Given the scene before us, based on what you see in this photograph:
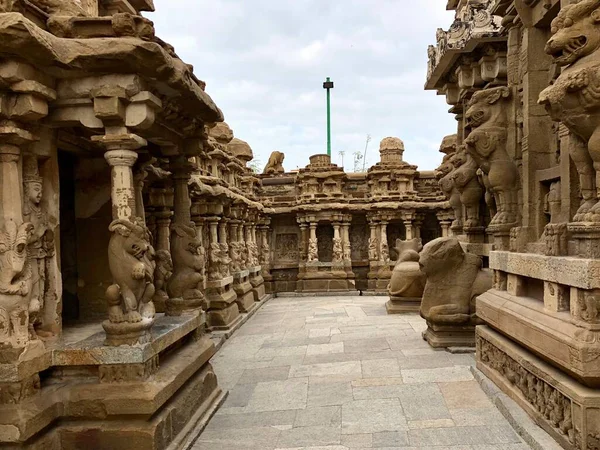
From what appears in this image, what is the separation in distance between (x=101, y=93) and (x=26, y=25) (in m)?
0.73

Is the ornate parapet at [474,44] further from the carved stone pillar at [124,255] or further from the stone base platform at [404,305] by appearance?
the carved stone pillar at [124,255]

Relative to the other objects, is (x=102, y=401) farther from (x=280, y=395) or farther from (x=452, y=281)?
(x=452, y=281)

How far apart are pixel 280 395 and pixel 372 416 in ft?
3.78

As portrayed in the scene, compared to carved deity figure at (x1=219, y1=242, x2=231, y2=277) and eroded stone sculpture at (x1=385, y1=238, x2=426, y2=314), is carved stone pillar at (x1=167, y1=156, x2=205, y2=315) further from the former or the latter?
eroded stone sculpture at (x1=385, y1=238, x2=426, y2=314)

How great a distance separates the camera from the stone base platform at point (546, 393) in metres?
3.37

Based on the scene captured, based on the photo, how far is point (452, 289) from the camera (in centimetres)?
734

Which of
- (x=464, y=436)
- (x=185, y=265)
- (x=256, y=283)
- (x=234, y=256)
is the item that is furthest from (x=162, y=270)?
(x=256, y=283)

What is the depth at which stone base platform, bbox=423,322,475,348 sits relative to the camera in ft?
23.6

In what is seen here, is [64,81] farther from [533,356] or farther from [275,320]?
[275,320]

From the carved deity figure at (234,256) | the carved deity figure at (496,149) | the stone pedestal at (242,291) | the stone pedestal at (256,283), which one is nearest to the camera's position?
the carved deity figure at (496,149)

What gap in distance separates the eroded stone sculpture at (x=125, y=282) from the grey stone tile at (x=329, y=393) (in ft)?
7.12

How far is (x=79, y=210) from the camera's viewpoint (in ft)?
17.1

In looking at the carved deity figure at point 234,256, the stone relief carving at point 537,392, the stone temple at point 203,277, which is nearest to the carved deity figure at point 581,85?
the stone temple at point 203,277

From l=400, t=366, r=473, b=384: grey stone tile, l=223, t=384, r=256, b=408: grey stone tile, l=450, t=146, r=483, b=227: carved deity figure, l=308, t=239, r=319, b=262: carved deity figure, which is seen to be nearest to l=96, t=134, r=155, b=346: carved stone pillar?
l=223, t=384, r=256, b=408: grey stone tile
